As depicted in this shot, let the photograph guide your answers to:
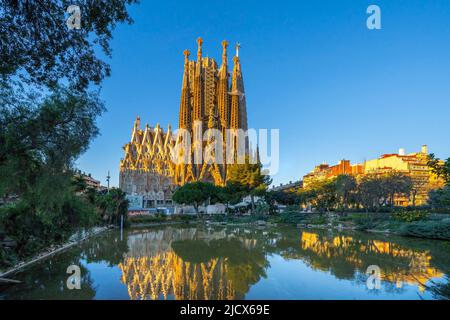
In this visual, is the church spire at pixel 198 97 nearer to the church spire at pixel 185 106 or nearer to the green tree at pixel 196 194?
the church spire at pixel 185 106

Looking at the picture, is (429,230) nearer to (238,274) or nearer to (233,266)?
(233,266)

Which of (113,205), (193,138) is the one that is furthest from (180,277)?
(193,138)

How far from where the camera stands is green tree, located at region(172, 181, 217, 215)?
41656 mm

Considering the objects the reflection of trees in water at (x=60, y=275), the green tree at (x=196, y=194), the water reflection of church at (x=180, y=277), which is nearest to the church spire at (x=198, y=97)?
the green tree at (x=196, y=194)

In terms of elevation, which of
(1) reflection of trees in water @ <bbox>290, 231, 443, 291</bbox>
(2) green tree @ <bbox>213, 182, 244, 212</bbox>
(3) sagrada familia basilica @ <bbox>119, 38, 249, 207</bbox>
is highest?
(3) sagrada familia basilica @ <bbox>119, 38, 249, 207</bbox>

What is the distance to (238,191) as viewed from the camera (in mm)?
44562

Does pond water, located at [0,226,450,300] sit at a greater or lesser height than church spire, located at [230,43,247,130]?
lesser

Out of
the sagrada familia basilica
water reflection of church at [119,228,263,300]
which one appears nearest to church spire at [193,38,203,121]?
the sagrada familia basilica

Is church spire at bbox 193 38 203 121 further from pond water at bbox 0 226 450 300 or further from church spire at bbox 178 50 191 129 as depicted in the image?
pond water at bbox 0 226 450 300

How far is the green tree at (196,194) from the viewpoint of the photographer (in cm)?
→ 4166

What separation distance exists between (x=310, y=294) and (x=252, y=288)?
158cm

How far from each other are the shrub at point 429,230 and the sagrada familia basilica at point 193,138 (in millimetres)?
37976

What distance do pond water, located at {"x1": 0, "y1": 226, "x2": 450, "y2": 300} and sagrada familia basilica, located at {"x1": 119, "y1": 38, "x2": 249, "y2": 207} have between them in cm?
4433

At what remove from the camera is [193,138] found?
6275cm
